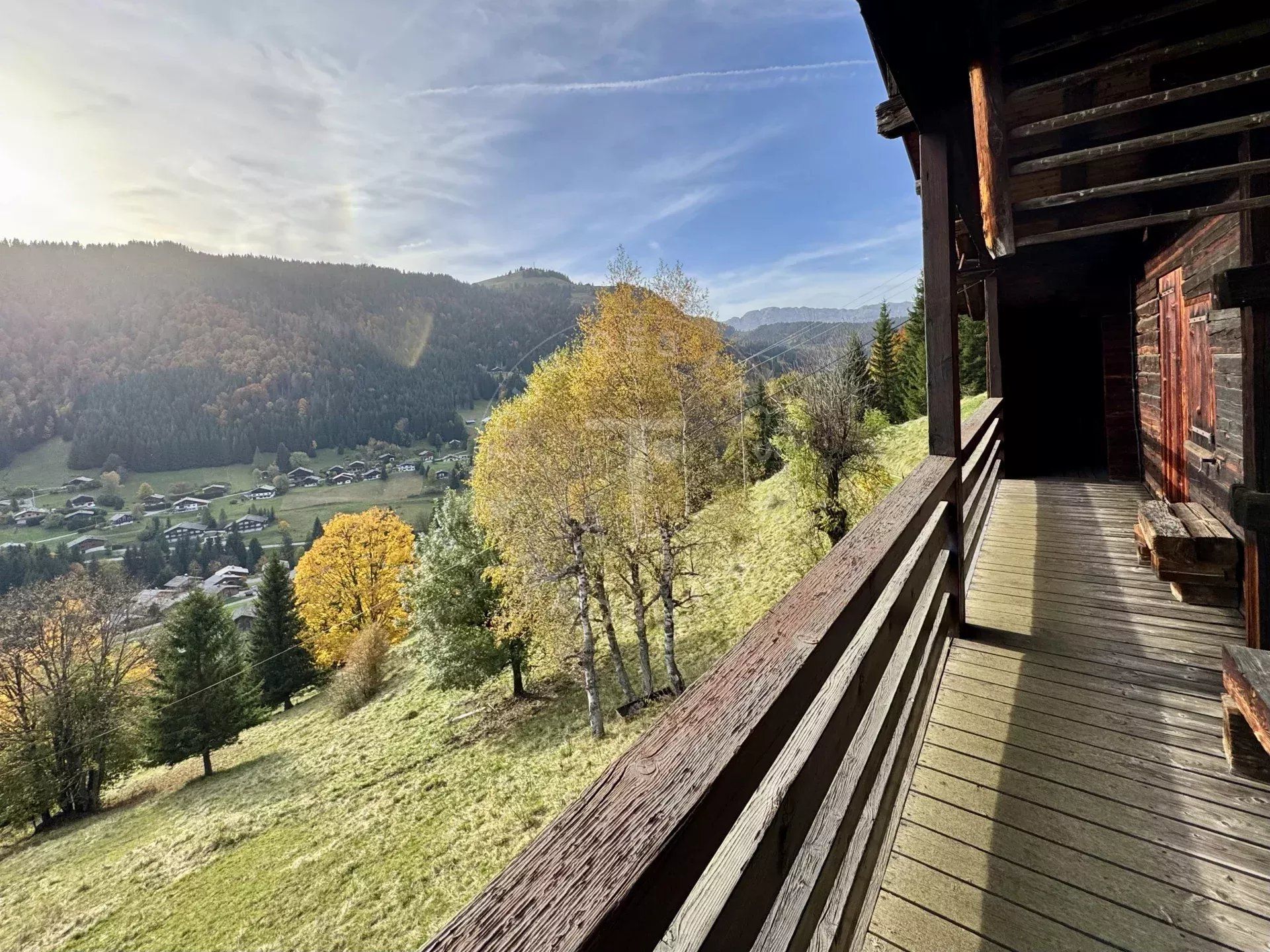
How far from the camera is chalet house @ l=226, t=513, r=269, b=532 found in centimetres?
6988

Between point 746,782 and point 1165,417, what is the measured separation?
677 centimetres

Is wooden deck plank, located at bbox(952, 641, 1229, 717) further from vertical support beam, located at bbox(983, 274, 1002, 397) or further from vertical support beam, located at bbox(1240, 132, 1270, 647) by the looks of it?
vertical support beam, located at bbox(983, 274, 1002, 397)

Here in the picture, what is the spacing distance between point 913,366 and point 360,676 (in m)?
30.1

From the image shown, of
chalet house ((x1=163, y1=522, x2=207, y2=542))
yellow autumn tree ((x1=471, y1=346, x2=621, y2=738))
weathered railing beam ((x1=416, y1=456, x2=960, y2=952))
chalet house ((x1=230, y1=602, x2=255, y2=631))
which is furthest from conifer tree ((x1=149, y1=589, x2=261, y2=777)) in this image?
chalet house ((x1=163, y1=522, x2=207, y2=542))

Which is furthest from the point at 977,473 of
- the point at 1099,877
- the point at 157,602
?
the point at 157,602

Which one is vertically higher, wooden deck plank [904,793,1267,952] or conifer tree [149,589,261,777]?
wooden deck plank [904,793,1267,952]

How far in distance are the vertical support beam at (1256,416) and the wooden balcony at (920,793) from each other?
1.29ft

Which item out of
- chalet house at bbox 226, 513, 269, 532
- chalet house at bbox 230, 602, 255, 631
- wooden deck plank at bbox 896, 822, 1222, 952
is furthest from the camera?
chalet house at bbox 226, 513, 269, 532

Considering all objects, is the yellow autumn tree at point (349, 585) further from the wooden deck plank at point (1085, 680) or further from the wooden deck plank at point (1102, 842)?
the wooden deck plank at point (1102, 842)

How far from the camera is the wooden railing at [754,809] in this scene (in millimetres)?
500

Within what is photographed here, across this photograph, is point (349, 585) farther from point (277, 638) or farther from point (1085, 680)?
point (1085, 680)

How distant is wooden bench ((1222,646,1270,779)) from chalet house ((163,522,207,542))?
80161mm

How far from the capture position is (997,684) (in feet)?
8.91

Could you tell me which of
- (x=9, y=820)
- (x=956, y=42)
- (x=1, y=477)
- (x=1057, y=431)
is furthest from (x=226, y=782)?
(x=1, y=477)
